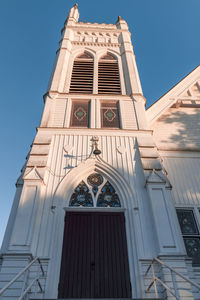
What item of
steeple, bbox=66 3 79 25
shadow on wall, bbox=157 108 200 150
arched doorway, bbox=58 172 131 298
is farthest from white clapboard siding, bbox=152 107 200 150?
steeple, bbox=66 3 79 25

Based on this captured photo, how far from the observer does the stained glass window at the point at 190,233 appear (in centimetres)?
736

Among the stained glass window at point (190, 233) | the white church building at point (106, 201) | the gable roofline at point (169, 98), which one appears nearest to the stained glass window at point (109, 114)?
the white church building at point (106, 201)

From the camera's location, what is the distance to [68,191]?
26.2ft

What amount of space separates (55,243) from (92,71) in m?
10.2

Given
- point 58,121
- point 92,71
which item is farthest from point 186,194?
point 92,71

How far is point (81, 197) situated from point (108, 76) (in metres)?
7.98

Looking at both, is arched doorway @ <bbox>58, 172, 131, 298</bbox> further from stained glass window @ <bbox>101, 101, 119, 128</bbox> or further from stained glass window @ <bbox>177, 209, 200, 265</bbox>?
stained glass window @ <bbox>101, 101, 119, 128</bbox>

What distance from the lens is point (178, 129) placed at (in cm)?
1188

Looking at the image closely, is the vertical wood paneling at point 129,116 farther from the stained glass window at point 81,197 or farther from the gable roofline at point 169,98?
the stained glass window at point 81,197

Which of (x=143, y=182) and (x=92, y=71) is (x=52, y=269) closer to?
(x=143, y=182)

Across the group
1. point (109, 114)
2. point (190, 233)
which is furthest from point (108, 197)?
point (109, 114)

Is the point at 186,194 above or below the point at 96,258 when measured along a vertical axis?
above

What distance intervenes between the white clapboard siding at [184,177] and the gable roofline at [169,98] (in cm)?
265

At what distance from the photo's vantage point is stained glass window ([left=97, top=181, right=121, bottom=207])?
25.5 feet
